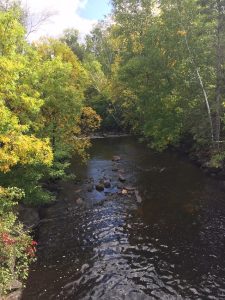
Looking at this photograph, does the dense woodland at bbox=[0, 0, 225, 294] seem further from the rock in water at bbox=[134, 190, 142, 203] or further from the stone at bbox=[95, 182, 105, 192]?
the rock in water at bbox=[134, 190, 142, 203]

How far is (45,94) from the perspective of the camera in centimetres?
2912

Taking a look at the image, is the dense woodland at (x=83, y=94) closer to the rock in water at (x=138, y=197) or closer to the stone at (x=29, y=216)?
the stone at (x=29, y=216)

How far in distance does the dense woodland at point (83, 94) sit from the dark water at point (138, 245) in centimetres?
197

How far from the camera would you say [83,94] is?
1478 inches

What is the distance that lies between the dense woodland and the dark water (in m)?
1.97

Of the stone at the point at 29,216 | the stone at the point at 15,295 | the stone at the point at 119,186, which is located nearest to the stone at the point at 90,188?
the stone at the point at 119,186

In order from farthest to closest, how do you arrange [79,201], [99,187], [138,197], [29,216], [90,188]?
[90,188]
[99,187]
[138,197]
[79,201]
[29,216]

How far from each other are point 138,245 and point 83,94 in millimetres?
21625

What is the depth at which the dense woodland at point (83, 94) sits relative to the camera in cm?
1850

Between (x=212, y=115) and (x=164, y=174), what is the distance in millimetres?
8889

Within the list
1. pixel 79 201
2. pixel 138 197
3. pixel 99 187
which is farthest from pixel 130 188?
pixel 79 201

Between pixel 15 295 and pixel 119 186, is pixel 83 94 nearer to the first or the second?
pixel 119 186

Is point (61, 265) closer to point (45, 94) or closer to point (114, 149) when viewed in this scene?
point (45, 94)

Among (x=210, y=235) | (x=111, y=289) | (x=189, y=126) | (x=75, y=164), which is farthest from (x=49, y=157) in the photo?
(x=189, y=126)
